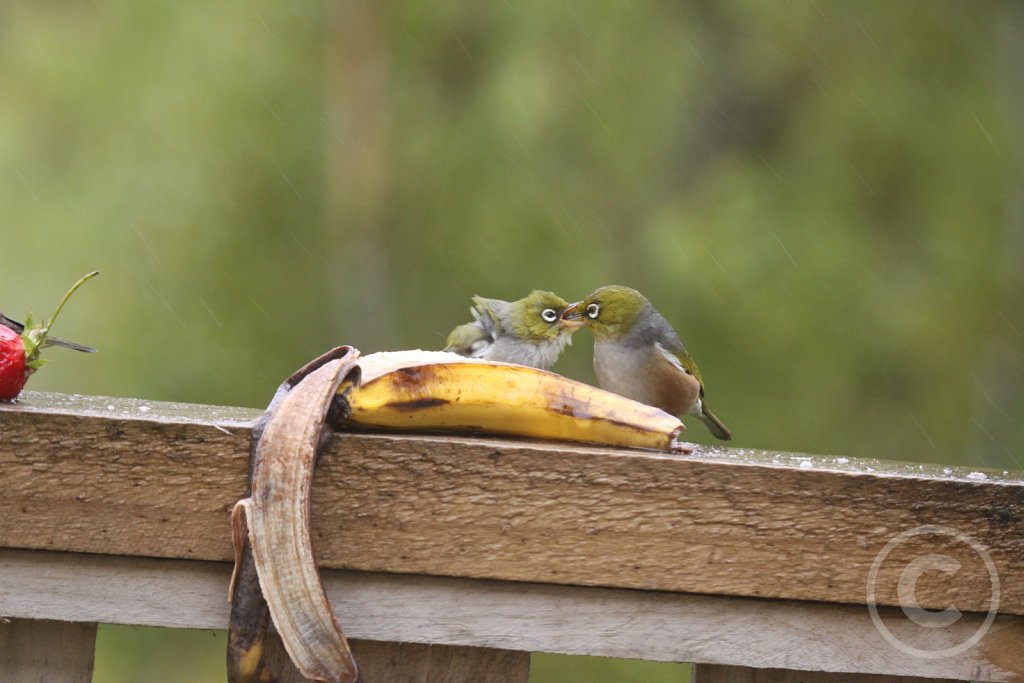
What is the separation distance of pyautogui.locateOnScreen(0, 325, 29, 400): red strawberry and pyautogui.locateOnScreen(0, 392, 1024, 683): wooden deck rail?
168 millimetres

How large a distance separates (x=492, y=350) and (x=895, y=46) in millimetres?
4045

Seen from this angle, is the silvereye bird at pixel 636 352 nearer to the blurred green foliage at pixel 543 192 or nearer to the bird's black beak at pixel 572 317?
the bird's black beak at pixel 572 317

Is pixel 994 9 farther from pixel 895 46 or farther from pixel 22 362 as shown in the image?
pixel 22 362

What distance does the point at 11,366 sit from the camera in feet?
4.31

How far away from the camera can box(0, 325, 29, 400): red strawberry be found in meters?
1.28

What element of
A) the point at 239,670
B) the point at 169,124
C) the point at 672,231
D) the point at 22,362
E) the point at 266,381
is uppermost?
the point at 169,124

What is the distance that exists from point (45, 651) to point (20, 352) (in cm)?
36

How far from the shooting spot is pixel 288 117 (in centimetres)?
726

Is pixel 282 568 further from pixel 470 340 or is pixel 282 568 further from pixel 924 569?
pixel 470 340

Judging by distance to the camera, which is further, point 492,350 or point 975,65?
point 975,65

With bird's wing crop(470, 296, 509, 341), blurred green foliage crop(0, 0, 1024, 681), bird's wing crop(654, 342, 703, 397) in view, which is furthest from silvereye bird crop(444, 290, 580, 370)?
blurred green foliage crop(0, 0, 1024, 681)

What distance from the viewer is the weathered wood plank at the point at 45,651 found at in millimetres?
1176

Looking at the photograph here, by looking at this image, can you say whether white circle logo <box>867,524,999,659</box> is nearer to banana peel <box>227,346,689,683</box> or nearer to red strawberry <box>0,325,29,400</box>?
banana peel <box>227,346,689,683</box>

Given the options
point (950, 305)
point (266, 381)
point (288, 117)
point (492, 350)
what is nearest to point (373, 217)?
point (288, 117)
